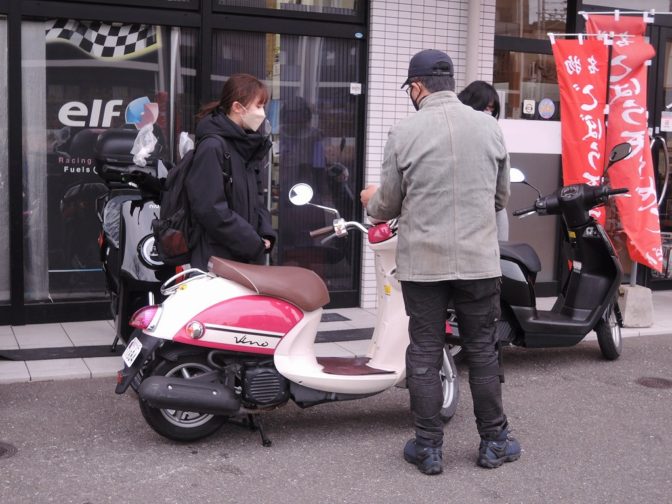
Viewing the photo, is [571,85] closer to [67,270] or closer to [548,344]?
[548,344]

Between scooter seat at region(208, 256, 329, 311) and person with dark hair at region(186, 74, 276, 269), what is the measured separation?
0.23m

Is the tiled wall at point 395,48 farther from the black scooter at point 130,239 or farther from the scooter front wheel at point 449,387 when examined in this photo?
the scooter front wheel at point 449,387

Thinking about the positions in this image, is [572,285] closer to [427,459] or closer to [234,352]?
[427,459]

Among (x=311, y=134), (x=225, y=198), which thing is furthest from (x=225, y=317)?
(x=311, y=134)

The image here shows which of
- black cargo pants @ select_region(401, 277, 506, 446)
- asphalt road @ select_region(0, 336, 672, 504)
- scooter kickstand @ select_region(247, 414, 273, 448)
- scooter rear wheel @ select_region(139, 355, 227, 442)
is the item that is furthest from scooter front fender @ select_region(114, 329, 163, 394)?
black cargo pants @ select_region(401, 277, 506, 446)

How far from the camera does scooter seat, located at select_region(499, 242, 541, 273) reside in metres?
6.09

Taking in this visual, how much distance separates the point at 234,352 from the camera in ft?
14.7

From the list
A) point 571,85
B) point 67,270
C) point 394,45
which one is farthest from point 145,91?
point 571,85

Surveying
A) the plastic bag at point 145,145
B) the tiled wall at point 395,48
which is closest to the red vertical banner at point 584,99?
the tiled wall at point 395,48

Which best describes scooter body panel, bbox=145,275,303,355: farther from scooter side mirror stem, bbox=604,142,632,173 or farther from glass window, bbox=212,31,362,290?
glass window, bbox=212,31,362,290

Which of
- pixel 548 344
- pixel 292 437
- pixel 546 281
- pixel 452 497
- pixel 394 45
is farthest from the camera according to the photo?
pixel 546 281

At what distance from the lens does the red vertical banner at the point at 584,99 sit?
24.9 ft

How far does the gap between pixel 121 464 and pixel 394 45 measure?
4927 millimetres

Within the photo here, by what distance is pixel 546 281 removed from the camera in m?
9.23
